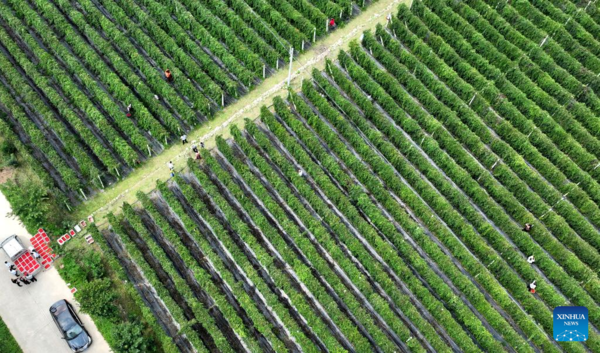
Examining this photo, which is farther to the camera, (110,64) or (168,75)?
(110,64)

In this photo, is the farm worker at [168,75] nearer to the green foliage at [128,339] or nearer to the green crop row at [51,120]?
the green crop row at [51,120]

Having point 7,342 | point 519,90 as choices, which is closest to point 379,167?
point 519,90

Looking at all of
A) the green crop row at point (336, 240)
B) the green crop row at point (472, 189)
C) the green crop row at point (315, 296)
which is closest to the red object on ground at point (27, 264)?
the green crop row at point (315, 296)

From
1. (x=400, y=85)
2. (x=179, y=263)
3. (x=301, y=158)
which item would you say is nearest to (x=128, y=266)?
(x=179, y=263)

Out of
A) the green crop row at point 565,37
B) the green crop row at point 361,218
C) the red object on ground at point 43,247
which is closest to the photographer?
the green crop row at point 361,218

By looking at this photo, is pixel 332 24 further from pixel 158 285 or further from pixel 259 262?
pixel 158 285

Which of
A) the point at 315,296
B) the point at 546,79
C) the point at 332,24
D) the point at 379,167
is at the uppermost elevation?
the point at 332,24

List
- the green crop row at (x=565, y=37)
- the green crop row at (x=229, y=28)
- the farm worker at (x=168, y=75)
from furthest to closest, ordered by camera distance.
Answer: the green crop row at (x=565, y=37) < the green crop row at (x=229, y=28) < the farm worker at (x=168, y=75)
